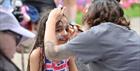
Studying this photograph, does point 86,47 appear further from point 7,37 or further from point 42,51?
point 42,51

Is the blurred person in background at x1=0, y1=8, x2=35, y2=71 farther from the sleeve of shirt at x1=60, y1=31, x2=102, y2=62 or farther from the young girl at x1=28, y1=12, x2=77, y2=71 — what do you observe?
the young girl at x1=28, y1=12, x2=77, y2=71

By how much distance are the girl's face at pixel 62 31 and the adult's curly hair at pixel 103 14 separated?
53 cm

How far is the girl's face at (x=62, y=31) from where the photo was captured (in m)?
3.85

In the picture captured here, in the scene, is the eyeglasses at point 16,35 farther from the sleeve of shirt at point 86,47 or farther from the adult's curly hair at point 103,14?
the adult's curly hair at point 103,14

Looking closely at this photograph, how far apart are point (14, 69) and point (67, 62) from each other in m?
1.52

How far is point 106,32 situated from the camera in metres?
3.18

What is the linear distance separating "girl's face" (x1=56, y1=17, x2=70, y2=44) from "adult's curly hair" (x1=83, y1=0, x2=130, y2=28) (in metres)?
0.53

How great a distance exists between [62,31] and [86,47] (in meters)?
0.77

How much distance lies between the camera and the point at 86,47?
3.14m

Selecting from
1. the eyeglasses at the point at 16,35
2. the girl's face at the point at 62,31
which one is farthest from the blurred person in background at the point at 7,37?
the girl's face at the point at 62,31

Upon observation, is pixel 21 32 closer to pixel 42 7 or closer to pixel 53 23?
pixel 53 23

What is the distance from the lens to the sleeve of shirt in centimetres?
312

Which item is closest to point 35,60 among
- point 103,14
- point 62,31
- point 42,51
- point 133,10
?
point 42,51

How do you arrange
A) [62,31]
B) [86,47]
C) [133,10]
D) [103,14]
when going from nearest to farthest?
[86,47], [103,14], [62,31], [133,10]
